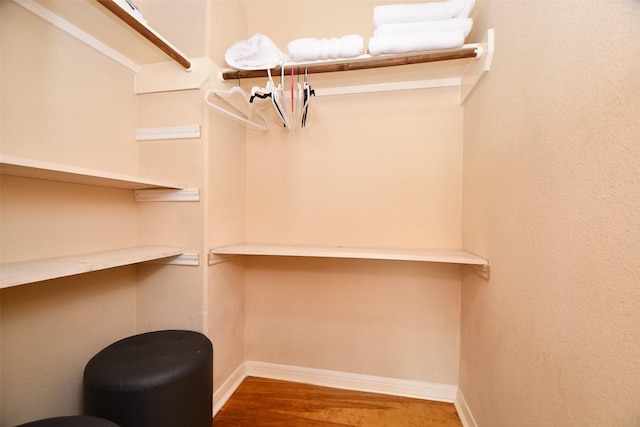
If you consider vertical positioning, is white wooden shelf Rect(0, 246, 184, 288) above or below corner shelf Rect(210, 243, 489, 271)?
above

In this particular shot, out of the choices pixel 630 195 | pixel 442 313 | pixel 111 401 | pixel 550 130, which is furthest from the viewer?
pixel 442 313

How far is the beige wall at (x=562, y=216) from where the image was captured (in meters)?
0.52

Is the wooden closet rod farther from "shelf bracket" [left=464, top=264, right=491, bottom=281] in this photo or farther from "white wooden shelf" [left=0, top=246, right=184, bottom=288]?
"shelf bracket" [left=464, top=264, right=491, bottom=281]

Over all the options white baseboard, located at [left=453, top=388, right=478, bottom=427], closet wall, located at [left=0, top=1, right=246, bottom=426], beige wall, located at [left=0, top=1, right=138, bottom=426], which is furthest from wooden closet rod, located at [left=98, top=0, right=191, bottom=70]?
white baseboard, located at [left=453, top=388, right=478, bottom=427]

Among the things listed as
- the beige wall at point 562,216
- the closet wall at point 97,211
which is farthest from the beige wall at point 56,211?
the beige wall at point 562,216

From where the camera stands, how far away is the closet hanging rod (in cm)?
123

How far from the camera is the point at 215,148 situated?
148cm

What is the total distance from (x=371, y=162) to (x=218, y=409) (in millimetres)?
1924

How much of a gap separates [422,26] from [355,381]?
229 centimetres

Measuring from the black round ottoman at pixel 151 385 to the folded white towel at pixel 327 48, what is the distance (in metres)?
1.69

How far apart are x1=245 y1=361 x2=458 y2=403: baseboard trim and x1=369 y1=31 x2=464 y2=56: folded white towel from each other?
2102 millimetres

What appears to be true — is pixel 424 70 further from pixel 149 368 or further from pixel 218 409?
pixel 218 409

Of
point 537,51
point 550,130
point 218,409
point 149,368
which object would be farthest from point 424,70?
point 218,409

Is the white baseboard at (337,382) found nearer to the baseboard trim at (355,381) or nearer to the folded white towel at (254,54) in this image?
the baseboard trim at (355,381)
